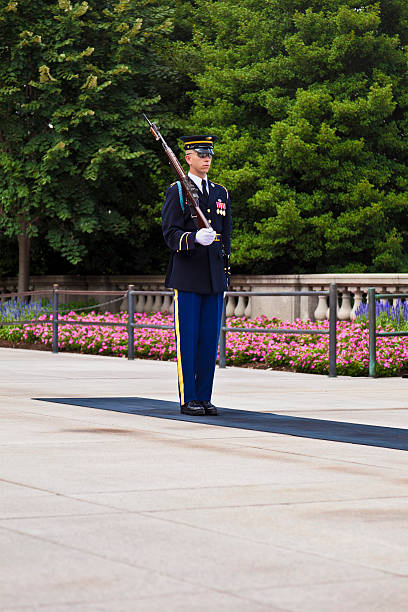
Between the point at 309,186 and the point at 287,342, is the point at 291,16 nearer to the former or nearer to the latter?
the point at 309,186

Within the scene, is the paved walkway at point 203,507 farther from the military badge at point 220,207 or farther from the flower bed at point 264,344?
the flower bed at point 264,344

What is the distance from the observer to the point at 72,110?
26.4 m

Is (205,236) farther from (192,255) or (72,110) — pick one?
(72,110)

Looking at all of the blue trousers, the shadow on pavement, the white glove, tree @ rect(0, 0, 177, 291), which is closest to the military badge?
the white glove

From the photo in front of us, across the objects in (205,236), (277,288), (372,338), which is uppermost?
(205,236)

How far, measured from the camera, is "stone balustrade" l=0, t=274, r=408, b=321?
2036 centimetres

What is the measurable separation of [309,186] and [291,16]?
382 centimetres

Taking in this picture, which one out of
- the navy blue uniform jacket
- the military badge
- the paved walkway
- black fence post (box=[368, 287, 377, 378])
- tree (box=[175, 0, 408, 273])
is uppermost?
tree (box=[175, 0, 408, 273])

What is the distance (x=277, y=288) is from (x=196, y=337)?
1295 centimetres

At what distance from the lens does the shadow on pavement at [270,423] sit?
9.20m

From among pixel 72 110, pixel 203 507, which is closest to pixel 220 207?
pixel 203 507

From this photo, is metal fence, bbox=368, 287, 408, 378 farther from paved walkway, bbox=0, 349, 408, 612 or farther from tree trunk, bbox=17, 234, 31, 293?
tree trunk, bbox=17, 234, 31, 293

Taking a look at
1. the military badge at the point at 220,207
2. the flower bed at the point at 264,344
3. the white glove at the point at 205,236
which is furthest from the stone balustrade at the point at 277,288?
the white glove at the point at 205,236

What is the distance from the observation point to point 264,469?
7.61 meters
